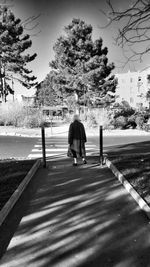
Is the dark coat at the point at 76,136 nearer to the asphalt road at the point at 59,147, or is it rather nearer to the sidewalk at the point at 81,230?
the sidewalk at the point at 81,230

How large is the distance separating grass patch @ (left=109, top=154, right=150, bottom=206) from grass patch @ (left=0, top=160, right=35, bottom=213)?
257cm

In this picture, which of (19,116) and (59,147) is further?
(19,116)

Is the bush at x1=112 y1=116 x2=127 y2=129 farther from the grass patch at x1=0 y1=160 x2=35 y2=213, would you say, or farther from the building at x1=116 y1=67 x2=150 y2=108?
the building at x1=116 y1=67 x2=150 y2=108

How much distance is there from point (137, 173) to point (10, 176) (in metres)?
3.24

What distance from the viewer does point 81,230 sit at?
391 cm

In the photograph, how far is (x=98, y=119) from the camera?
85.3 ft

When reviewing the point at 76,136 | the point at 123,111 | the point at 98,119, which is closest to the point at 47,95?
the point at 123,111

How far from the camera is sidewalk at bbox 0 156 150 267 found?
319 centimetres

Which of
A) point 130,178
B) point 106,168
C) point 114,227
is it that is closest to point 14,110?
point 106,168

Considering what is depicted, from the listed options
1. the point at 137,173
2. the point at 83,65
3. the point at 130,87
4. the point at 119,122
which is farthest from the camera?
the point at 130,87

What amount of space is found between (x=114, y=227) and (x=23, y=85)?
38376 mm

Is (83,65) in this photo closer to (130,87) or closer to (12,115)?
(12,115)

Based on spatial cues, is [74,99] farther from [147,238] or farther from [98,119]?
[147,238]

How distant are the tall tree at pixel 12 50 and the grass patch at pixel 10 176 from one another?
997 inches
